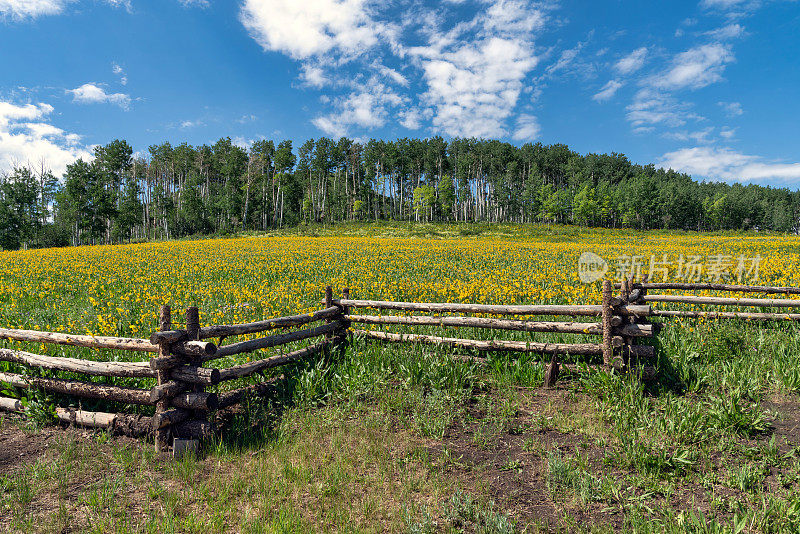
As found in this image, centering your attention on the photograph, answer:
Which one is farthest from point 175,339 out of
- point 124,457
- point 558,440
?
point 558,440

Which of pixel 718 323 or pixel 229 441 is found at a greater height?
pixel 718 323

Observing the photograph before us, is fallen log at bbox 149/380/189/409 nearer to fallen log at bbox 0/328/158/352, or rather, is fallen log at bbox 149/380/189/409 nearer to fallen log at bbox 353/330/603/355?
fallen log at bbox 0/328/158/352

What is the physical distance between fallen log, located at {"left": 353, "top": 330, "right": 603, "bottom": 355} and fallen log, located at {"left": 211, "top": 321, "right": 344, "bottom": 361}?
0.52 metres

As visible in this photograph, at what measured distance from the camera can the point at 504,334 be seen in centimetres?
738

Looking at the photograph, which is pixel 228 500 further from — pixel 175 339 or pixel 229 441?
pixel 175 339

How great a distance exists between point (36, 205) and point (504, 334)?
8506 centimetres

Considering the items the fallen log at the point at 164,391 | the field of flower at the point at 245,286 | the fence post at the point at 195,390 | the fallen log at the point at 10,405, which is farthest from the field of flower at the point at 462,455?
the field of flower at the point at 245,286

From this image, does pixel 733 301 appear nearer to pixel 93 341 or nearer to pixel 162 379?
pixel 162 379

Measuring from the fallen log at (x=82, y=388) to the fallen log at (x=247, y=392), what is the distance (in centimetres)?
89

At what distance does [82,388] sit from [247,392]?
2.09 metres

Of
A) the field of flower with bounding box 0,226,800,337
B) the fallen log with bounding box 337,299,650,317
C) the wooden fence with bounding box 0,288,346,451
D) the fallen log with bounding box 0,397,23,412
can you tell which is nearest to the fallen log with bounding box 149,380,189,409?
the wooden fence with bounding box 0,288,346,451

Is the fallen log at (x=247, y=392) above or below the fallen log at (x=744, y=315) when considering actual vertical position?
below

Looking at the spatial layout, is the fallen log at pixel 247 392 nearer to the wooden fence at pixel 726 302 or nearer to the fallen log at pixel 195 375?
the fallen log at pixel 195 375

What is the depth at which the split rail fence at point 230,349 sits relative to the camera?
4.71 metres
